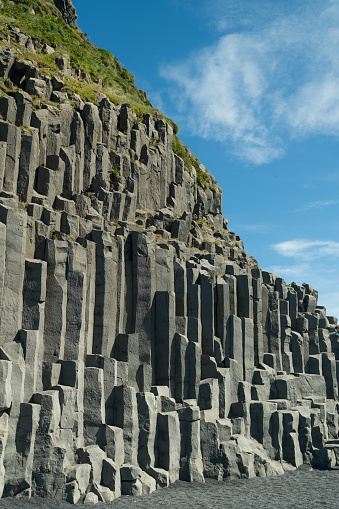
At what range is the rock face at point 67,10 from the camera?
35.8 m

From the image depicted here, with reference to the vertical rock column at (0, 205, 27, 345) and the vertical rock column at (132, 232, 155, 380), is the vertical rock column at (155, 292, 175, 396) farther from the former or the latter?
the vertical rock column at (0, 205, 27, 345)

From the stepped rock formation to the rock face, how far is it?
14.9m

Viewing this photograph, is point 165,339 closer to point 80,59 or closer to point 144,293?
point 144,293

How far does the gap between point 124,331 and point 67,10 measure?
86.1ft

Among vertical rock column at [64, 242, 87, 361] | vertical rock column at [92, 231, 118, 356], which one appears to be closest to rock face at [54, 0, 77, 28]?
vertical rock column at [92, 231, 118, 356]

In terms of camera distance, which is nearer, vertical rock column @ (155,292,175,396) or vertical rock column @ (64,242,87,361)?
vertical rock column @ (64,242,87,361)

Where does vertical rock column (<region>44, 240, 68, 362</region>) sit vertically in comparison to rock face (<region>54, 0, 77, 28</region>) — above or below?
below

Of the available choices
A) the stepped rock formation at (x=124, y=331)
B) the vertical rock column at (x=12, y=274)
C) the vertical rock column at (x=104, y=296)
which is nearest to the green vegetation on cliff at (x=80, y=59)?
the stepped rock formation at (x=124, y=331)

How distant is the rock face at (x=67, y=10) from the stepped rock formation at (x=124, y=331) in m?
14.9

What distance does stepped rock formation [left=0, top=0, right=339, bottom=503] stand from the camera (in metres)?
14.0

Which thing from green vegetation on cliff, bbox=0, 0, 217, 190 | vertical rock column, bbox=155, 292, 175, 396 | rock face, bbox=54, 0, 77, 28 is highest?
rock face, bbox=54, 0, 77, 28

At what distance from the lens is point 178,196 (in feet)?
81.4

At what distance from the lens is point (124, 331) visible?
1762cm

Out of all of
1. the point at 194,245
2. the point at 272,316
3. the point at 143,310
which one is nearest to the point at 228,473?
the point at 143,310
